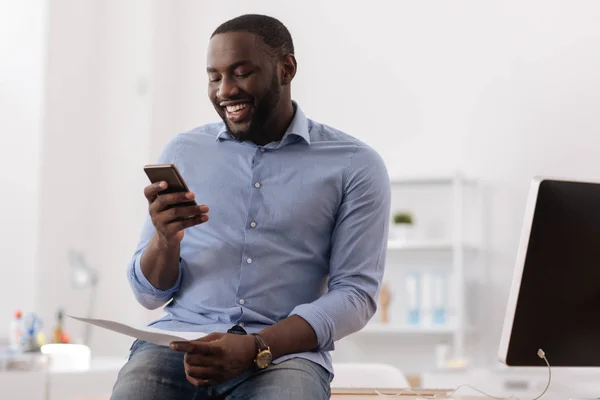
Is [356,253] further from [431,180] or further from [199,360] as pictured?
[431,180]

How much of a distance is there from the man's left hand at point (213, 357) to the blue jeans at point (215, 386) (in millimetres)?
61

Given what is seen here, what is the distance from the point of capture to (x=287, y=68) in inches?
75.0

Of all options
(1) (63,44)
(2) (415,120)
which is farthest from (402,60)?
(1) (63,44)

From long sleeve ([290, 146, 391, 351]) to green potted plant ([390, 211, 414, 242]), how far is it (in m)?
2.97

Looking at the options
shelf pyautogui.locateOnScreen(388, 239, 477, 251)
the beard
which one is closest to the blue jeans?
the beard

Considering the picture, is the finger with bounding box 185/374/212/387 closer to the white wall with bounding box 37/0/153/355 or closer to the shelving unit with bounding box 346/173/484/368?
the shelving unit with bounding box 346/173/484/368

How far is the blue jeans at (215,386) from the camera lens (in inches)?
60.1

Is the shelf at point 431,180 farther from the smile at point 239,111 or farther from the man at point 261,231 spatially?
the smile at point 239,111

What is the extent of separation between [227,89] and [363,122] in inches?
137

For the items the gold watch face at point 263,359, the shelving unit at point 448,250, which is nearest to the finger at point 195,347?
the gold watch face at point 263,359

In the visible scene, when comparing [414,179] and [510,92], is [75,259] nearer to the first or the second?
[414,179]

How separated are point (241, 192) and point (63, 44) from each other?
3.42m

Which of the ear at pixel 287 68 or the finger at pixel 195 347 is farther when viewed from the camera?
the ear at pixel 287 68

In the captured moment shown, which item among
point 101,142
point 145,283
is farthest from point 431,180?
point 145,283
